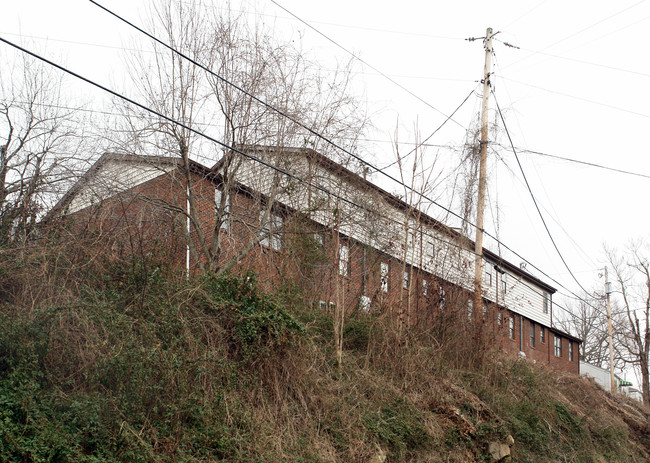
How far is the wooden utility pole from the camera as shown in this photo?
1533cm

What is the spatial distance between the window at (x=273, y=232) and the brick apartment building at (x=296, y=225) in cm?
4

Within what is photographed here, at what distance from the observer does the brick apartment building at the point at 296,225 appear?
1288cm

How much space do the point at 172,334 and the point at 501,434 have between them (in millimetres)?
7172

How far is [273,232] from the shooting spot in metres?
13.8

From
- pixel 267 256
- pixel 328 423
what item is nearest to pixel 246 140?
pixel 267 256

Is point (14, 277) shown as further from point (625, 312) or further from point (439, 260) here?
point (625, 312)

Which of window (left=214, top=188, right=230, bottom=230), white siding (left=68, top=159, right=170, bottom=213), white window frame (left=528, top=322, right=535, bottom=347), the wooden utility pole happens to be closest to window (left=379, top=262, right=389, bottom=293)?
the wooden utility pole

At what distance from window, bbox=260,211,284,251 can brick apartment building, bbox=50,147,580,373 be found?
36 millimetres

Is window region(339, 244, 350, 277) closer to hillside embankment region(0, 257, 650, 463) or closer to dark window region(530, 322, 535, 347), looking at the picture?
hillside embankment region(0, 257, 650, 463)

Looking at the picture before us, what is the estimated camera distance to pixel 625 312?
41594 millimetres

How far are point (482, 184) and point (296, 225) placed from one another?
5.51 metres

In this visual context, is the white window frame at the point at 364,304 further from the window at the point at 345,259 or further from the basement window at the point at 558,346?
the basement window at the point at 558,346

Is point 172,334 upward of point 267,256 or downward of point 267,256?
downward

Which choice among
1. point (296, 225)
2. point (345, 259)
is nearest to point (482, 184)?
point (345, 259)
